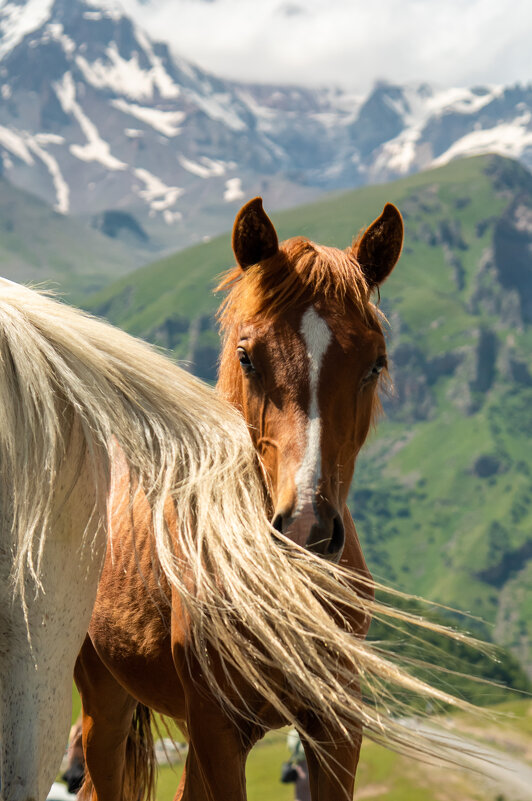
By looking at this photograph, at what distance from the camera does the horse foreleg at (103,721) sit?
16.9 ft

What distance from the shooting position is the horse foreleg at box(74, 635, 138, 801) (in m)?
Result: 5.15

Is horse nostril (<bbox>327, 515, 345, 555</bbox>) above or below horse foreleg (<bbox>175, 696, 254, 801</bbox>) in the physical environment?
above

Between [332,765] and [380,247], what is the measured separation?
7.51 ft

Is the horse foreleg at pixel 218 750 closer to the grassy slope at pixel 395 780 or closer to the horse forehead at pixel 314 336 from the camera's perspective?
the horse forehead at pixel 314 336

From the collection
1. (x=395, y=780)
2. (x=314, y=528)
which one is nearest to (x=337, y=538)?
(x=314, y=528)

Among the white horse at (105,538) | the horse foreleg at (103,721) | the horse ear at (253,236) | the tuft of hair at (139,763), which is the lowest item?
the tuft of hair at (139,763)

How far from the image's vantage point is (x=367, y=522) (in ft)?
639

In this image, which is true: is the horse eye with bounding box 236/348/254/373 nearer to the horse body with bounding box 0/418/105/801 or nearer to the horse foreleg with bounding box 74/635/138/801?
the horse body with bounding box 0/418/105/801

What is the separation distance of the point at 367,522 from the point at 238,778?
194087 millimetres

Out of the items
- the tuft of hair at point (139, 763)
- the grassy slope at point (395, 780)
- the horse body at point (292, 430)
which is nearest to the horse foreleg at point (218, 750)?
the horse body at point (292, 430)

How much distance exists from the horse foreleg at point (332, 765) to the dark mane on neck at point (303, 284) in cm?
176

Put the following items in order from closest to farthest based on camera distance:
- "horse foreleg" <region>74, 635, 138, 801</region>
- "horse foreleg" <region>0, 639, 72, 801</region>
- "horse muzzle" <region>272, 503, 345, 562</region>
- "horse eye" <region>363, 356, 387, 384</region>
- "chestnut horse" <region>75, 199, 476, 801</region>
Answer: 1. "horse foreleg" <region>0, 639, 72, 801</region>
2. "chestnut horse" <region>75, 199, 476, 801</region>
3. "horse muzzle" <region>272, 503, 345, 562</region>
4. "horse eye" <region>363, 356, 387, 384</region>
5. "horse foreleg" <region>74, 635, 138, 801</region>

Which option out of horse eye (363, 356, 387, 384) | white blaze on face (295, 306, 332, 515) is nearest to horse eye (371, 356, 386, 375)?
horse eye (363, 356, 387, 384)

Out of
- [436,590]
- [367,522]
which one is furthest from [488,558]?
[367,522]
